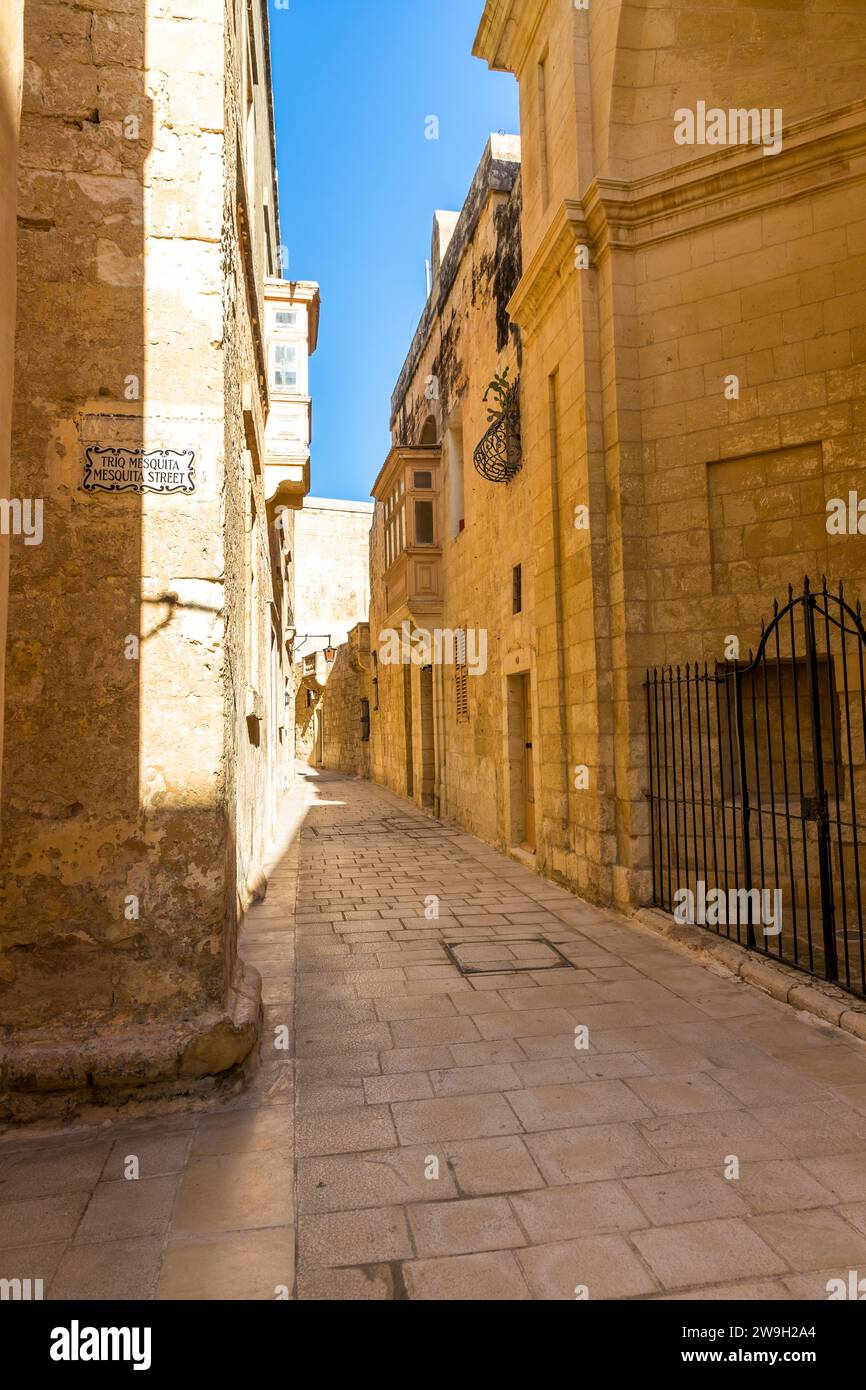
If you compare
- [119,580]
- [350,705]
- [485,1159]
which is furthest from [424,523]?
[485,1159]

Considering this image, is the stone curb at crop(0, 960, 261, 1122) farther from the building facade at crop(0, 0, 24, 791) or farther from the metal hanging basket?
the metal hanging basket

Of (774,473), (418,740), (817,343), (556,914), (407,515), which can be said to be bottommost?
(556,914)

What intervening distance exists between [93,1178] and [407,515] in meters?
12.5

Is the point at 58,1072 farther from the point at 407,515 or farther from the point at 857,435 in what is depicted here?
the point at 407,515

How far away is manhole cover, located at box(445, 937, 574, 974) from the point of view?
496 centimetres

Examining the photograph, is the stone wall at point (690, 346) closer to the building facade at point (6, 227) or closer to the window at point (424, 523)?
the building facade at point (6, 227)

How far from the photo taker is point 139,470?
3172 millimetres

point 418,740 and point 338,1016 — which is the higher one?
point 418,740

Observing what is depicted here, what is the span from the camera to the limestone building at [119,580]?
3033mm

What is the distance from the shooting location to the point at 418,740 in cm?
1589

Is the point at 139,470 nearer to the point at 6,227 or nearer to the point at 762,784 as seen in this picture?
the point at 6,227

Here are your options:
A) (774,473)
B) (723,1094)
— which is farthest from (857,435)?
(723,1094)

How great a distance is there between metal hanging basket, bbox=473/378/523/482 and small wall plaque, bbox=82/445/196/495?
6.62m

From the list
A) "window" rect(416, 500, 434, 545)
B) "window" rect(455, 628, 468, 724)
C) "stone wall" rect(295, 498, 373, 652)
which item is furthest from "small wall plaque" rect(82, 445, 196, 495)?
"stone wall" rect(295, 498, 373, 652)
